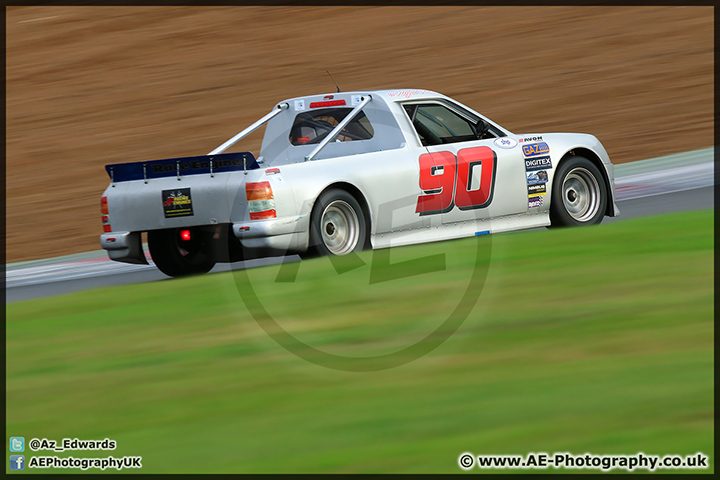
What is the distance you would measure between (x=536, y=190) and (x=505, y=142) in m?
0.57

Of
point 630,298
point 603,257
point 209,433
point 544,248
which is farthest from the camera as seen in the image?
point 544,248

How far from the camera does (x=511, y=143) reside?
33.7 ft

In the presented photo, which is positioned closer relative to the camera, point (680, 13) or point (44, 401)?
point (44, 401)

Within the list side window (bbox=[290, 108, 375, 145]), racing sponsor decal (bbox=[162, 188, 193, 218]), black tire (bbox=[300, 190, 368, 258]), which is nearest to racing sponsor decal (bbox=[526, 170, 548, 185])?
side window (bbox=[290, 108, 375, 145])

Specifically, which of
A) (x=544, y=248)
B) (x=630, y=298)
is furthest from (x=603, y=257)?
(x=630, y=298)

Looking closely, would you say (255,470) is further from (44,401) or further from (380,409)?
(44,401)

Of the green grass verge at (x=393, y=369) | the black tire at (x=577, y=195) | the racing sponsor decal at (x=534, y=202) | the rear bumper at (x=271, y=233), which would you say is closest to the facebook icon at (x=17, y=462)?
the green grass verge at (x=393, y=369)

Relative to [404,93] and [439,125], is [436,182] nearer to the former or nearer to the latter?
[439,125]

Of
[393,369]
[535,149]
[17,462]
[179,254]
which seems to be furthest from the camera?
[535,149]

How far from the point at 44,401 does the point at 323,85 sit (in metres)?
15.5

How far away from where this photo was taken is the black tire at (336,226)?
9.02 meters

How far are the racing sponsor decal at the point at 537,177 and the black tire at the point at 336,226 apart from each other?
6.31 ft

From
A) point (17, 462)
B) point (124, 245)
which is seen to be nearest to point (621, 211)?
point (124, 245)

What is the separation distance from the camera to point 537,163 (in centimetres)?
1034
